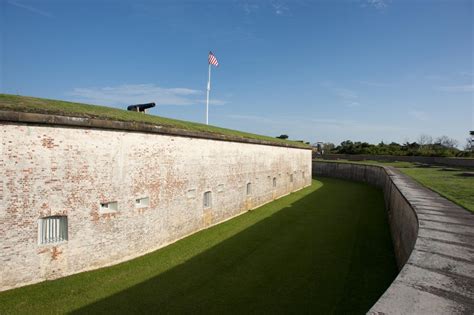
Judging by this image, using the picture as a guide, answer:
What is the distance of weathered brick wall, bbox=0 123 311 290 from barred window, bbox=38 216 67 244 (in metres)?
0.12

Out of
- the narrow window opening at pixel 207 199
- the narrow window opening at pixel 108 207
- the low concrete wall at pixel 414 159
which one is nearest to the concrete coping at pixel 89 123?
the narrow window opening at pixel 108 207

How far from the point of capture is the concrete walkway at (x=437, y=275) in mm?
3342

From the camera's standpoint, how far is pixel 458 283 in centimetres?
399

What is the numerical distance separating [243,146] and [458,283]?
13.2m

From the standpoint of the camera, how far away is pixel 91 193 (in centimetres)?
805

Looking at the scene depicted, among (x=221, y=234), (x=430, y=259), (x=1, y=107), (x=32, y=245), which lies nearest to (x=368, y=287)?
(x=430, y=259)

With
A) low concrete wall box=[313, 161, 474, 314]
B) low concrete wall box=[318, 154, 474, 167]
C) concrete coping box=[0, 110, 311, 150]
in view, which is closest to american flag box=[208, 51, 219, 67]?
concrete coping box=[0, 110, 311, 150]

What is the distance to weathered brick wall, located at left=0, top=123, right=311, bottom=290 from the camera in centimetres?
680

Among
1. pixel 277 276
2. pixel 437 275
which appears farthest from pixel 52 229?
pixel 437 275

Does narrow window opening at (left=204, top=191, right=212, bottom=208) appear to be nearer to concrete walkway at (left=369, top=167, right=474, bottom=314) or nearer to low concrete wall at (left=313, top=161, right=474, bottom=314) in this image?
low concrete wall at (left=313, top=161, right=474, bottom=314)

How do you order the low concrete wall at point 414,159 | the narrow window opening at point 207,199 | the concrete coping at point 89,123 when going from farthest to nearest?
the low concrete wall at point 414,159
the narrow window opening at point 207,199
the concrete coping at point 89,123

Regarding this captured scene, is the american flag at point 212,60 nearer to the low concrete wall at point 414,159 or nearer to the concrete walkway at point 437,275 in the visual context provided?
the concrete walkway at point 437,275

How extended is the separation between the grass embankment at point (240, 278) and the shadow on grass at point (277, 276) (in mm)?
24

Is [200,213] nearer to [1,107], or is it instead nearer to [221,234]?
[221,234]
